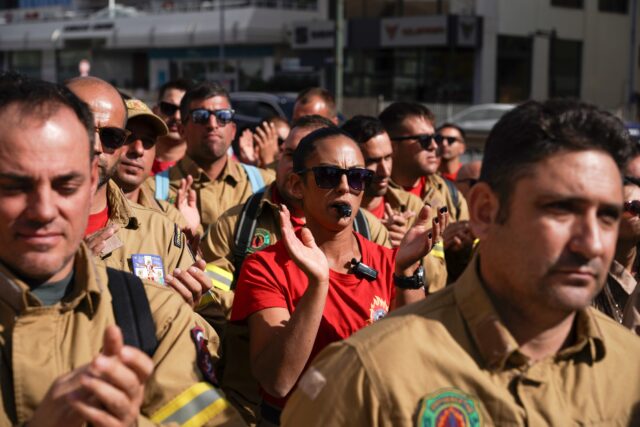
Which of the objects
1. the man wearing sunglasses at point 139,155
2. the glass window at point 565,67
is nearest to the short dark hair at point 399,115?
the man wearing sunglasses at point 139,155

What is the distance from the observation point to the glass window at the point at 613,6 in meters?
43.5

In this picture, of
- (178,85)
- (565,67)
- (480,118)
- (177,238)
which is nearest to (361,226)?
(177,238)

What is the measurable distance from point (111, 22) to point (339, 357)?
55.3 metres

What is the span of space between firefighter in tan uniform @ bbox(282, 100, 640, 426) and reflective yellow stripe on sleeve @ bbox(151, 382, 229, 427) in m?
0.22

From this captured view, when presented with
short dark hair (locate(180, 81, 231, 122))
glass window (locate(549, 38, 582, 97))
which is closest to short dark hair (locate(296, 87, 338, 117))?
short dark hair (locate(180, 81, 231, 122))

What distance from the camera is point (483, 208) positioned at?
2.63m

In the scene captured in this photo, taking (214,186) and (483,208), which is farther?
(214,186)

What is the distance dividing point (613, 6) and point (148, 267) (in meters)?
43.6

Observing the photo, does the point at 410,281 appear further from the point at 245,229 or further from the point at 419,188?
the point at 419,188

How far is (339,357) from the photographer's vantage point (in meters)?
2.52

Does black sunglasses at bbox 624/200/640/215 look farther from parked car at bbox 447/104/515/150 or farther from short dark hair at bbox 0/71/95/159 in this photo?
parked car at bbox 447/104/515/150

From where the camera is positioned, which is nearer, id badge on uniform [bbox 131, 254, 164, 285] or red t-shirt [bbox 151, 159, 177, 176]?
id badge on uniform [bbox 131, 254, 164, 285]

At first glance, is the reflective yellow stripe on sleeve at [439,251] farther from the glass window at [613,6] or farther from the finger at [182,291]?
the glass window at [613,6]

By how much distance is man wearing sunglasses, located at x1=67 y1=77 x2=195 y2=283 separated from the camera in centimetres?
402
